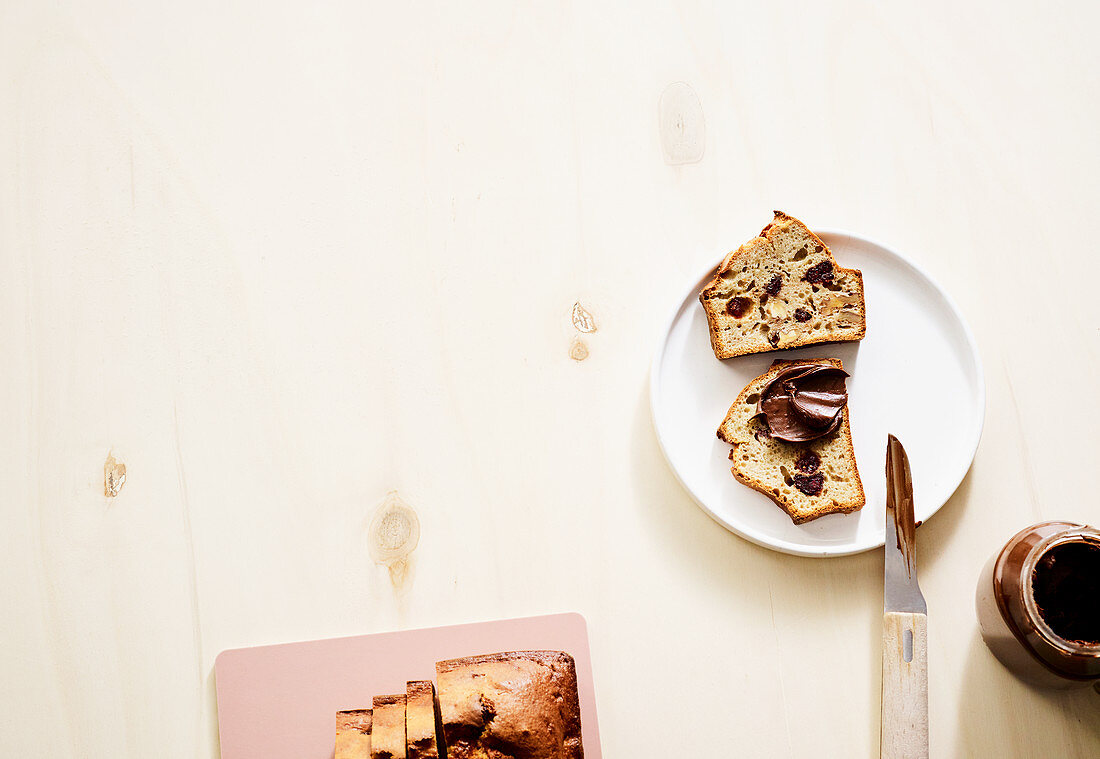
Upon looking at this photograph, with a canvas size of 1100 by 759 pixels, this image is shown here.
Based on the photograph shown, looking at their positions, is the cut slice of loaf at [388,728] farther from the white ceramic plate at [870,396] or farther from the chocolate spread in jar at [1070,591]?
the chocolate spread in jar at [1070,591]

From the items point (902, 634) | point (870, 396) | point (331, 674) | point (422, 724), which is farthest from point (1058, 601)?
point (331, 674)

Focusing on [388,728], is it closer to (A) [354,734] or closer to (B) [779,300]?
(A) [354,734]

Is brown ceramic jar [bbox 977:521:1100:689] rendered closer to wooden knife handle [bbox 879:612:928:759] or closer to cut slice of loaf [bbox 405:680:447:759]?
wooden knife handle [bbox 879:612:928:759]

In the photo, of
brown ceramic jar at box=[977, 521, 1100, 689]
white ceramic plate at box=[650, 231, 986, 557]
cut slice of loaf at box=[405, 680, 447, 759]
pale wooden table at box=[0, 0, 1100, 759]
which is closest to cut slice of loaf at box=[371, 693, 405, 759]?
cut slice of loaf at box=[405, 680, 447, 759]

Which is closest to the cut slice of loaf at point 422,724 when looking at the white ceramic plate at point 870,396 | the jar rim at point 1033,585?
the white ceramic plate at point 870,396

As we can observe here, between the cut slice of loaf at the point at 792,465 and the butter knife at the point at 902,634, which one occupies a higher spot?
the cut slice of loaf at the point at 792,465

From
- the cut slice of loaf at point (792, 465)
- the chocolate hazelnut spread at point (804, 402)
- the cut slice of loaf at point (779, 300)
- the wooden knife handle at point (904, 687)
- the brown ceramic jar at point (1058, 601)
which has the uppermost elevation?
the cut slice of loaf at point (779, 300)
